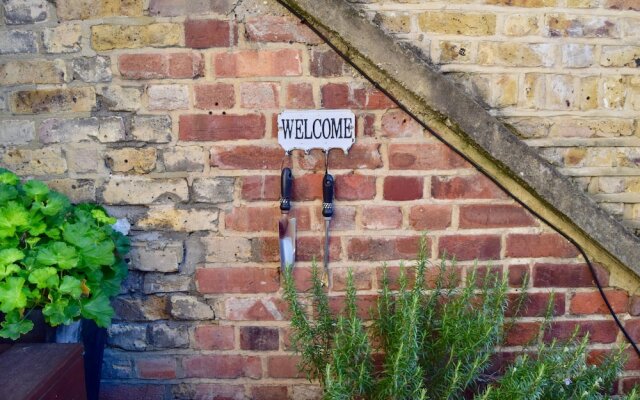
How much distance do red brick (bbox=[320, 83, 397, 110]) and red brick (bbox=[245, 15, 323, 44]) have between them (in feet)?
0.55

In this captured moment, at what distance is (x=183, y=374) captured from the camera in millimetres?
2020

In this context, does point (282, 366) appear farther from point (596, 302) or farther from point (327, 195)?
point (596, 302)

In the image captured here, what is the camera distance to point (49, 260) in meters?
1.47

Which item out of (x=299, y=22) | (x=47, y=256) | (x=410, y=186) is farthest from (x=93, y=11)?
(x=410, y=186)

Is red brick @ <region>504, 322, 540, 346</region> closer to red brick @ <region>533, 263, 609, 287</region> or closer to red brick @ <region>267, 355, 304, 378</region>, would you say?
red brick @ <region>533, 263, 609, 287</region>

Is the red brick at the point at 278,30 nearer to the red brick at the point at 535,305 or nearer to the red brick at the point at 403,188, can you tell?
the red brick at the point at 403,188

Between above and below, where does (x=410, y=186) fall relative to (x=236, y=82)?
below

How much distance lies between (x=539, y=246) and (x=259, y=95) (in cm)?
113

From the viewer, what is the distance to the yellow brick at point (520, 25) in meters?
1.89

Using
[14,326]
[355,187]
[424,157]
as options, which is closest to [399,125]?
[424,157]

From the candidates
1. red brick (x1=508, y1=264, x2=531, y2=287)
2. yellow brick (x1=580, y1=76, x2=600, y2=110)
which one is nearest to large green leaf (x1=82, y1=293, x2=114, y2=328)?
red brick (x1=508, y1=264, x2=531, y2=287)

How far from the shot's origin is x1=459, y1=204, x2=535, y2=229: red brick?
194 centimetres

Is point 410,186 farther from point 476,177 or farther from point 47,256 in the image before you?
point 47,256

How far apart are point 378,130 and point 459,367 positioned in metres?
0.81
